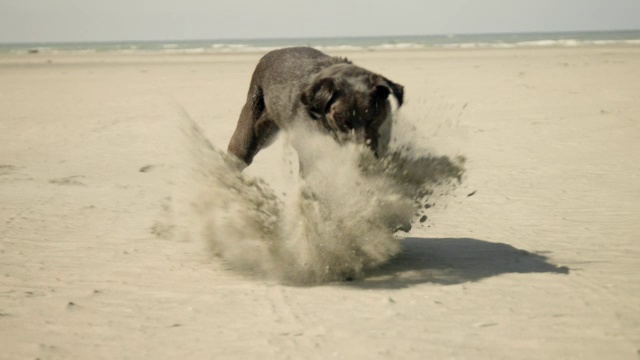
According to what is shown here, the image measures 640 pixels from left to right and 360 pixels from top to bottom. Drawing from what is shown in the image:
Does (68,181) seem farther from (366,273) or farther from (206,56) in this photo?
(206,56)

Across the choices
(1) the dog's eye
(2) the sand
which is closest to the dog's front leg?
(2) the sand

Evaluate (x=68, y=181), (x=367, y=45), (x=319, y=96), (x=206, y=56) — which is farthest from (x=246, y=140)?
(x=367, y=45)

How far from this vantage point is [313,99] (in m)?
5.14

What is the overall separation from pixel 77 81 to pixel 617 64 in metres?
17.0

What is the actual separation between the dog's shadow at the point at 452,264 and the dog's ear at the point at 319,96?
116 centimetres

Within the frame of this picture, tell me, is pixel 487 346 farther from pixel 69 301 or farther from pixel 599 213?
pixel 599 213

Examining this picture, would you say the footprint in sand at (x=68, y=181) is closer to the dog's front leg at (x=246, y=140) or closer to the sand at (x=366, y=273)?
the sand at (x=366, y=273)

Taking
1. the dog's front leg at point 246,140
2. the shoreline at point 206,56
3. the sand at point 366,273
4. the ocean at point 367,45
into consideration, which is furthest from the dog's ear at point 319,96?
the ocean at point 367,45

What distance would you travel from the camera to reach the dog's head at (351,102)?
495cm

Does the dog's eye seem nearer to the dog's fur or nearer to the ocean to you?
the dog's fur

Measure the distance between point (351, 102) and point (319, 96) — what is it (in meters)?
0.25

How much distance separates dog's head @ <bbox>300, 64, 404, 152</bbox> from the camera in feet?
16.3

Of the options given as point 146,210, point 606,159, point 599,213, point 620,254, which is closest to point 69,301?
point 146,210

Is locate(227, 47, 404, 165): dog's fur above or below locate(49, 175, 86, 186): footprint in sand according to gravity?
above
